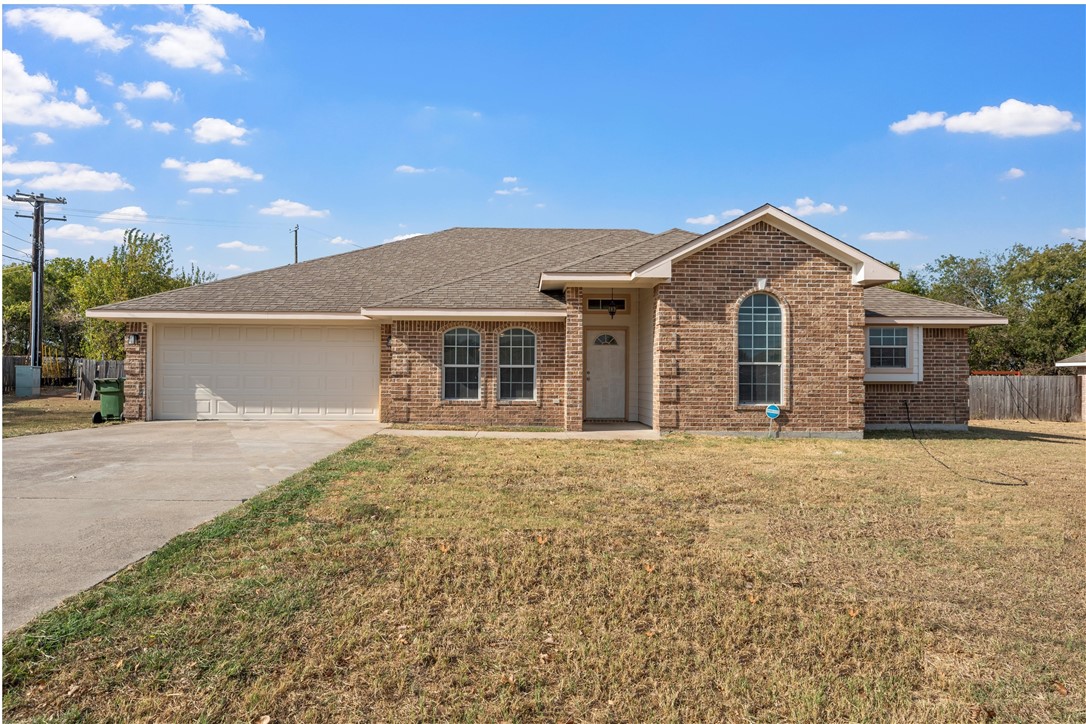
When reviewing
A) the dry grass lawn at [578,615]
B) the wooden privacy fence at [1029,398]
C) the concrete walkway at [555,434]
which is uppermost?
the wooden privacy fence at [1029,398]

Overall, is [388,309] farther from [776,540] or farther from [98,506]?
[776,540]

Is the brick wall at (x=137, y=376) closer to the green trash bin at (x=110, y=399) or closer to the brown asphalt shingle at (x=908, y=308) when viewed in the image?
the green trash bin at (x=110, y=399)

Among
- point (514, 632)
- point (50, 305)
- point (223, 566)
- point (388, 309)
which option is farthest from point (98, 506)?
point (50, 305)

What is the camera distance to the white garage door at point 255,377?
1616 cm

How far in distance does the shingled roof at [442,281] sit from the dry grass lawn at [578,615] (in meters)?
7.84

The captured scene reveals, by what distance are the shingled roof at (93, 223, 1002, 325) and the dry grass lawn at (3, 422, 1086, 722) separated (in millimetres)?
7842

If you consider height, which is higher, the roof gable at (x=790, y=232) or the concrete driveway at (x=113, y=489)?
the roof gable at (x=790, y=232)

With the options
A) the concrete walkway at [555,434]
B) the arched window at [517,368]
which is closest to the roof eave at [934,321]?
the concrete walkway at [555,434]

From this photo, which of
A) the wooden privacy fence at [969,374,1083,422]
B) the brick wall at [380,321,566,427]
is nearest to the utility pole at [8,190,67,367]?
the brick wall at [380,321,566,427]

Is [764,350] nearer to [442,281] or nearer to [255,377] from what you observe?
[442,281]

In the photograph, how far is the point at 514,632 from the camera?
12.6ft

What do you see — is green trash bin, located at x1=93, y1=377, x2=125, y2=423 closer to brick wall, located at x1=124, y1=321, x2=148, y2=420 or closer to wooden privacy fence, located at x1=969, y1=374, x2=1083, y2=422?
brick wall, located at x1=124, y1=321, x2=148, y2=420

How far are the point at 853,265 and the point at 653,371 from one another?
4749 mm

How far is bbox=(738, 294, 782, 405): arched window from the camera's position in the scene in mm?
13586
